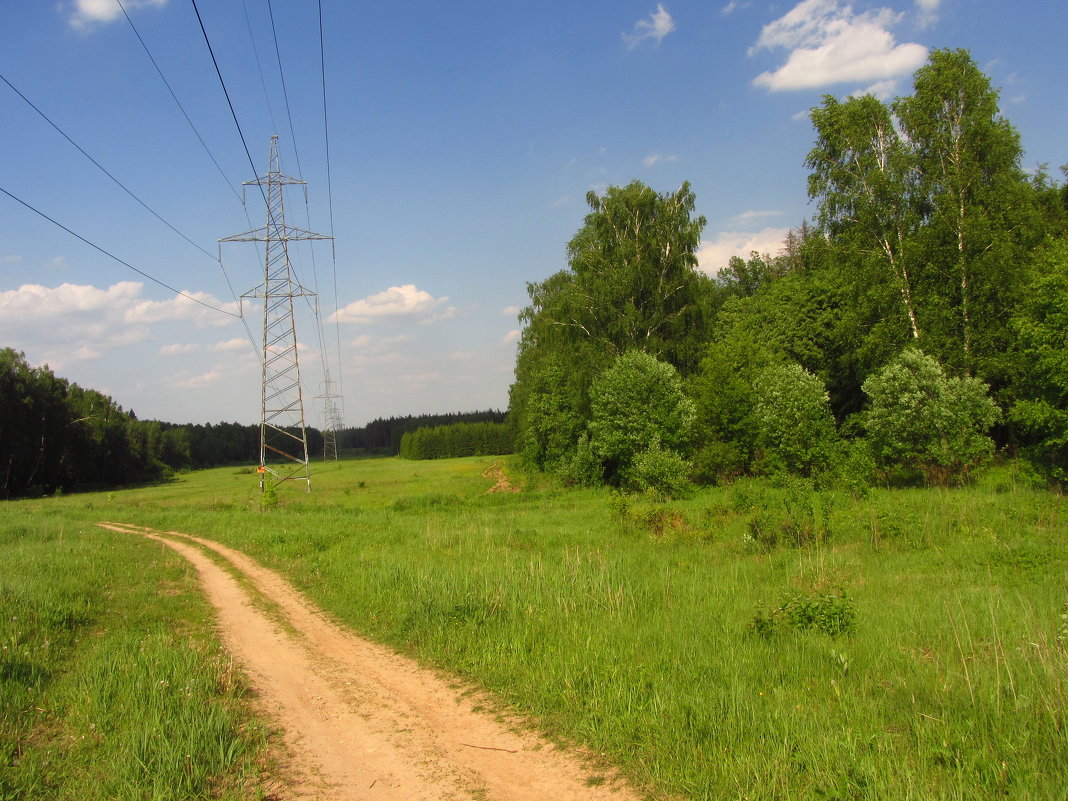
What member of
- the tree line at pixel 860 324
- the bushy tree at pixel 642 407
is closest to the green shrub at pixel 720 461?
the tree line at pixel 860 324

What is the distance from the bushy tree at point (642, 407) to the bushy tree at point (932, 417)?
9830 millimetres

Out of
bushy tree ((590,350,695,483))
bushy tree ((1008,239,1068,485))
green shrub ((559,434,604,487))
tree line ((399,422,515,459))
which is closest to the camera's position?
bushy tree ((1008,239,1068,485))

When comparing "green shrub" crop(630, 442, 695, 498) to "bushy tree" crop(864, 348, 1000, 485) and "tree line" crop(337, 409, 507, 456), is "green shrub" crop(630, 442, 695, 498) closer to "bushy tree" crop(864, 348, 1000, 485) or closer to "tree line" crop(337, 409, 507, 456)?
"bushy tree" crop(864, 348, 1000, 485)

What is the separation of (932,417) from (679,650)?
861 inches

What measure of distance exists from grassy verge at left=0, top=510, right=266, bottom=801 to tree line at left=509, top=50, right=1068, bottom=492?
24.2m

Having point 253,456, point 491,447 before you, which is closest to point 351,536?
point 491,447

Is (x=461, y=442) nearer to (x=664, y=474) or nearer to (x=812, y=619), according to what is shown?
(x=664, y=474)

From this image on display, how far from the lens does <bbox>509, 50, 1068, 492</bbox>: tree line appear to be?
24734mm

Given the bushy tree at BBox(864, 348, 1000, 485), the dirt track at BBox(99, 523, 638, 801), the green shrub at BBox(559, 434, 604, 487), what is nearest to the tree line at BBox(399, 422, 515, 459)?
the green shrub at BBox(559, 434, 604, 487)

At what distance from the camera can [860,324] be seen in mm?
31844

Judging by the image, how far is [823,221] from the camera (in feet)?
105

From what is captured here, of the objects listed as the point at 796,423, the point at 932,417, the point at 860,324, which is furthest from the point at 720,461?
the point at 932,417

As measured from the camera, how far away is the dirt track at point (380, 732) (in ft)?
17.2

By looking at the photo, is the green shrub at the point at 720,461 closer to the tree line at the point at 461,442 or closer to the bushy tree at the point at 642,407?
the bushy tree at the point at 642,407
